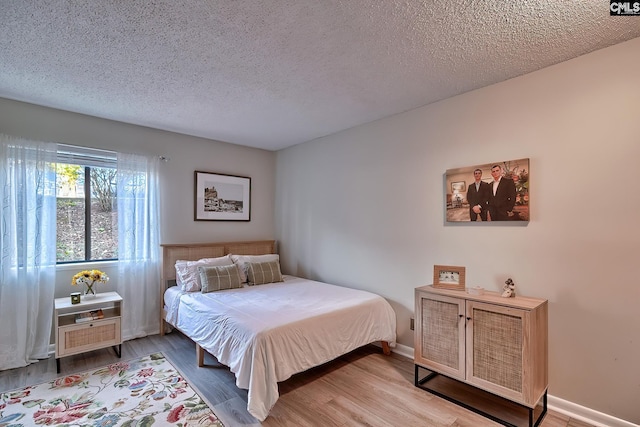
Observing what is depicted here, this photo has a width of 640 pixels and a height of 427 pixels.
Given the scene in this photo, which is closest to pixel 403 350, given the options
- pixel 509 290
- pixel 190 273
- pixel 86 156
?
pixel 509 290

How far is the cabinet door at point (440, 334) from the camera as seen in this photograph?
238 centimetres

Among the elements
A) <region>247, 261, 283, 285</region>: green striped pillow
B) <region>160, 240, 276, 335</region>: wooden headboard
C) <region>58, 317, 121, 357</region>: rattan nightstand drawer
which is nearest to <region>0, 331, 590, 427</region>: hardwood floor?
<region>58, 317, 121, 357</region>: rattan nightstand drawer

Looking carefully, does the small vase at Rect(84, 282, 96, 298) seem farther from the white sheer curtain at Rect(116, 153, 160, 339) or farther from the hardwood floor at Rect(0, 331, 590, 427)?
the hardwood floor at Rect(0, 331, 590, 427)

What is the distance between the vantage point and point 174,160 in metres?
4.04

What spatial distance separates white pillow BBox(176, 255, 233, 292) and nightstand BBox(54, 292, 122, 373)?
62 centimetres

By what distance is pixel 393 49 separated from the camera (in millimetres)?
2090

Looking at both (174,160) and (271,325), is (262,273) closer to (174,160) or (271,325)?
(271,325)

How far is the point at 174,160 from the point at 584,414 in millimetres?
4741

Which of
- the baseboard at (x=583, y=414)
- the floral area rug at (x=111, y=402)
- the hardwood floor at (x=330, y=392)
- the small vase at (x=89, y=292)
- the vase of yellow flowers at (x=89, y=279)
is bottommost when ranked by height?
the hardwood floor at (x=330, y=392)

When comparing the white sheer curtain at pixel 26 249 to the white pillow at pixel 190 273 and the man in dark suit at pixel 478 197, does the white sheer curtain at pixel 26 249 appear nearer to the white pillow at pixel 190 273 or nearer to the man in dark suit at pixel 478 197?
the white pillow at pixel 190 273

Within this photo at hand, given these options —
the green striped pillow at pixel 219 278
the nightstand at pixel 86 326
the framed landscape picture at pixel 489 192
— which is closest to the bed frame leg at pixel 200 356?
the green striped pillow at pixel 219 278

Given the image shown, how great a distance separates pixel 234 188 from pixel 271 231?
955mm

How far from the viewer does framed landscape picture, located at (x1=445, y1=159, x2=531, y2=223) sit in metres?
2.44

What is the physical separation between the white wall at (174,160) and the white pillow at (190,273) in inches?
20.8
